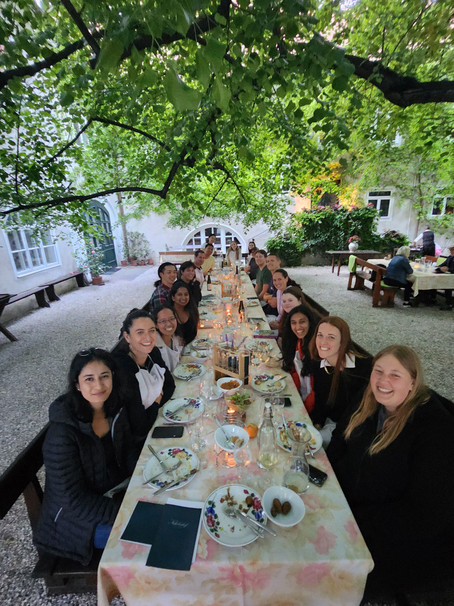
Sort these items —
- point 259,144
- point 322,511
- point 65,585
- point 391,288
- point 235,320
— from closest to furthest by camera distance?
point 322,511
point 65,585
point 235,320
point 259,144
point 391,288

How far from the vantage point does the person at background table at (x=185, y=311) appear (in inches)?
133

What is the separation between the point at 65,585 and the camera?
157 cm

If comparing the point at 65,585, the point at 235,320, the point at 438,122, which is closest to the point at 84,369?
A: the point at 65,585

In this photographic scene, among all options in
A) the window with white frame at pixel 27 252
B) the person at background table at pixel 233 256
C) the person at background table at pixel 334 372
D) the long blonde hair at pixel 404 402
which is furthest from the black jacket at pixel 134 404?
the window with white frame at pixel 27 252

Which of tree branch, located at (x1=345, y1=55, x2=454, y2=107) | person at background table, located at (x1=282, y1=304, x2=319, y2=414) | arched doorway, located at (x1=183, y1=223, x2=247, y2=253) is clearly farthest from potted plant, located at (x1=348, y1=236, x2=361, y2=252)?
person at background table, located at (x1=282, y1=304, x2=319, y2=414)

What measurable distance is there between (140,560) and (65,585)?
925 millimetres

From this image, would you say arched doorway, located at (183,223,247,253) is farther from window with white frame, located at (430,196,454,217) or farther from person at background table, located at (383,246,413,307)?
window with white frame, located at (430,196,454,217)

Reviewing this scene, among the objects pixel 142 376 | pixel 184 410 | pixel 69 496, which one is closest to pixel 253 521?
pixel 184 410

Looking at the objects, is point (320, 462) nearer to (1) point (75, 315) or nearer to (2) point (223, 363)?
(2) point (223, 363)

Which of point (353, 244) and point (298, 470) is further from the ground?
point (353, 244)

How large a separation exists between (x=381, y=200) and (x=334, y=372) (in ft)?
55.3

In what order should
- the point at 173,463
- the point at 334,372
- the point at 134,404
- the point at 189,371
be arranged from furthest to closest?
the point at 189,371 < the point at 334,372 < the point at 134,404 < the point at 173,463

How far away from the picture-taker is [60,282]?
30.6 ft

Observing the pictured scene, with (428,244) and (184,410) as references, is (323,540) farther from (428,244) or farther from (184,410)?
(428,244)
